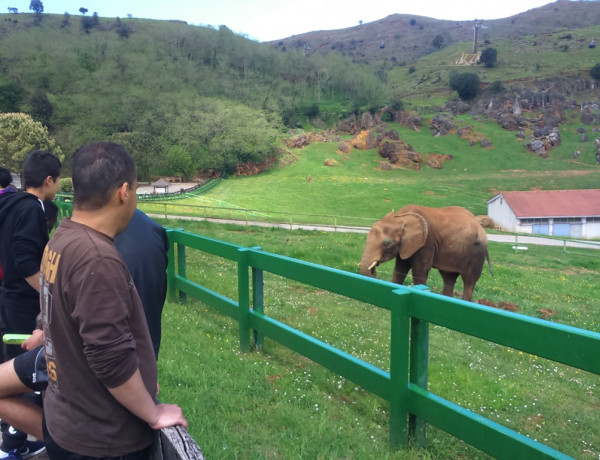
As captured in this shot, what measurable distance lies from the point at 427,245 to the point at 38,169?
8.09m

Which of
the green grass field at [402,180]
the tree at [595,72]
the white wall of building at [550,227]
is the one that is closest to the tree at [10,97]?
the green grass field at [402,180]

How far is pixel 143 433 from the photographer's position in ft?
6.78

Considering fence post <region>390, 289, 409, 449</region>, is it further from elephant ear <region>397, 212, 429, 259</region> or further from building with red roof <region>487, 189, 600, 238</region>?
building with red roof <region>487, 189, 600, 238</region>

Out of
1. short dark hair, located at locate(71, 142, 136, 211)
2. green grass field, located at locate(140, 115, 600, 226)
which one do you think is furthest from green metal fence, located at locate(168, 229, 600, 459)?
green grass field, located at locate(140, 115, 600, 226)

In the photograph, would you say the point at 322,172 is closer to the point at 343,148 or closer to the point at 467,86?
the point at 343,148

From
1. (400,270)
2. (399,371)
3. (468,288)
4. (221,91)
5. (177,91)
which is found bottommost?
(468,288)

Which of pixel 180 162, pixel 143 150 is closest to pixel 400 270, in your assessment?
pixel 180 162

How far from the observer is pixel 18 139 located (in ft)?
180

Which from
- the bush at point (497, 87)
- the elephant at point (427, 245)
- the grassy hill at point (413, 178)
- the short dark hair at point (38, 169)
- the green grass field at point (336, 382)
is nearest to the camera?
the green grass field at point (336, 382)

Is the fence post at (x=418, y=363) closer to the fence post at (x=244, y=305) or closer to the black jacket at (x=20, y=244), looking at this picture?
the fence post at (x=244, y=305)

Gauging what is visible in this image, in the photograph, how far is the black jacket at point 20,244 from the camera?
3.61m

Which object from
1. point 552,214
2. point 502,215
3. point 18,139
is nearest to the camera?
point 552,214

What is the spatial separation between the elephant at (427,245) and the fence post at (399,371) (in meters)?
6.29

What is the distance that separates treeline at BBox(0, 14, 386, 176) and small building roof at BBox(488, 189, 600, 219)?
36.0 meters
